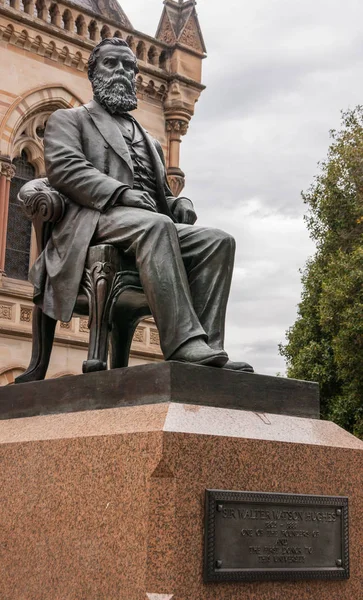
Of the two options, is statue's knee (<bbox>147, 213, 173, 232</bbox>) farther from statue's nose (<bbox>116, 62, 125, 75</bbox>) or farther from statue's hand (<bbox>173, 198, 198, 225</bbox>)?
statue's nose (<bbox>116, 62, 125, 75</bbox>)

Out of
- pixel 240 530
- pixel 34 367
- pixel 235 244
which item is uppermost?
pixel 235 244

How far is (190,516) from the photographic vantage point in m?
4.20

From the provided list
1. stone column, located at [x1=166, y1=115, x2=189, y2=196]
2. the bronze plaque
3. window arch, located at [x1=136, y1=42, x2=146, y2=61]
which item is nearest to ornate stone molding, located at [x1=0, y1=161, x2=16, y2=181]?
stone column, located at [x1=166, y1=115, x2=189, y2=196]

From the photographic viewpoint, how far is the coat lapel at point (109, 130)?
5.76 m

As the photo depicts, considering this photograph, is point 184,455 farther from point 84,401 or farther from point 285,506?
point 84,401

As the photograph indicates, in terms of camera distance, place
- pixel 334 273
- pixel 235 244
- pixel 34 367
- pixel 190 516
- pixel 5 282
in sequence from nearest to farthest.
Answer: pixel 190 516
pixel 235 244
pixel 34 367
pixel 5 282
pixel 334 273

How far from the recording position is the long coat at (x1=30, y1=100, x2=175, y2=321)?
5410 mm

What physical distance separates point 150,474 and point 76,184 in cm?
201

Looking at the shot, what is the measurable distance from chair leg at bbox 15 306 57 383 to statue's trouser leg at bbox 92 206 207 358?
95 centimetres

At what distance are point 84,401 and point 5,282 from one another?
14000mm

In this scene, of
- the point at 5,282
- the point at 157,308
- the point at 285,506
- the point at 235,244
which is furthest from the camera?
the point at 5,282

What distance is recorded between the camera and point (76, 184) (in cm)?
549

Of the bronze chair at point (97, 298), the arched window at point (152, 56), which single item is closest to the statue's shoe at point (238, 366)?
the bronze chair at point (97, 298)

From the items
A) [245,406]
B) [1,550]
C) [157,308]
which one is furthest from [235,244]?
[1,550]
